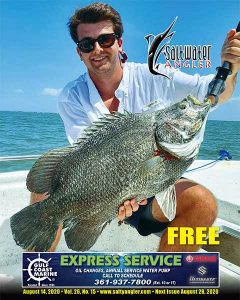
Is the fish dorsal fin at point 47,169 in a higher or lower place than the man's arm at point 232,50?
lower

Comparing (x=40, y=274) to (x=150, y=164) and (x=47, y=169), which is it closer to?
(x=47, y=169)

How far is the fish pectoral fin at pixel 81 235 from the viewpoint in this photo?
6.55 ft

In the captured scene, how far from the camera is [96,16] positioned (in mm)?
2551

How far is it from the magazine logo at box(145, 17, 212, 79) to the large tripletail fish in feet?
2.67

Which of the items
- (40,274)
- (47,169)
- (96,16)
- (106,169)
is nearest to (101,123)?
(106,169)

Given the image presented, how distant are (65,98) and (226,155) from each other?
85.5 inches

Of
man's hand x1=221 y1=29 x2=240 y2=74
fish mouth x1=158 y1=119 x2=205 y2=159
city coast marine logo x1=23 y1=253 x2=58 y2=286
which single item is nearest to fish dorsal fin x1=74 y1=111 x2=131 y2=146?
fish mouth x1=158 y1=119 x2=205 y2=159

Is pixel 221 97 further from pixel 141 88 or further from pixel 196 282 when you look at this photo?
pixel 196 282

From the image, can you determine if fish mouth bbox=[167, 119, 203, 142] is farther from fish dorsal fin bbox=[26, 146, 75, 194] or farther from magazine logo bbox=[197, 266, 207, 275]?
magazine logo bbox=[197, 266, 207, 275]

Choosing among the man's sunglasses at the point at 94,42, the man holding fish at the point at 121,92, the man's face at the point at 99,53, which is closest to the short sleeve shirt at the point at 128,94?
the man holding fish at the point at 121,92

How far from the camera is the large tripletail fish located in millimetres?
1851

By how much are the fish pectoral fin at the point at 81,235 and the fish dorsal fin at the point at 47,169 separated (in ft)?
0.75

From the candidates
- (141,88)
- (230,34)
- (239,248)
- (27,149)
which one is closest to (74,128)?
(141,88)

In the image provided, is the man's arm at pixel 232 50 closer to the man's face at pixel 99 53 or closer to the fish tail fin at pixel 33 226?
the man's face at pixel 99 53
